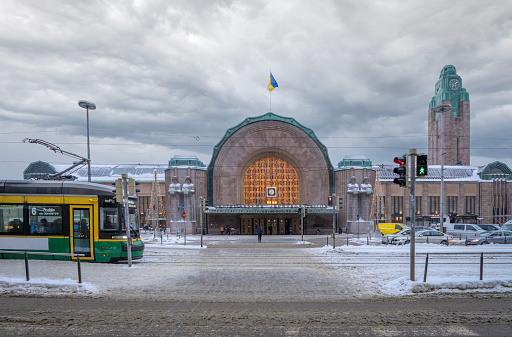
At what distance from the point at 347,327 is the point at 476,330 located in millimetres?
2665

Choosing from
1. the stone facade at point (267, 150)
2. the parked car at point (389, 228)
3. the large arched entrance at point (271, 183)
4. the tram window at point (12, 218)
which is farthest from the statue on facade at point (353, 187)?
the tram window at point (12, 218)

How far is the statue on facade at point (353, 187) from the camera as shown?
45.5m

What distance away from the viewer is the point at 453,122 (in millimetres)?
82312

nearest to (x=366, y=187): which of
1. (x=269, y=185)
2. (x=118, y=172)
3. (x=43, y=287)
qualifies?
(x=269, y=185)

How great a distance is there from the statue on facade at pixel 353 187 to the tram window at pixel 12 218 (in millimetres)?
38693

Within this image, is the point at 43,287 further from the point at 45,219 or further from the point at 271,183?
the point at 271,183

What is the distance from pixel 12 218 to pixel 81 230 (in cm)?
294

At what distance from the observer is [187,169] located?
46.0m

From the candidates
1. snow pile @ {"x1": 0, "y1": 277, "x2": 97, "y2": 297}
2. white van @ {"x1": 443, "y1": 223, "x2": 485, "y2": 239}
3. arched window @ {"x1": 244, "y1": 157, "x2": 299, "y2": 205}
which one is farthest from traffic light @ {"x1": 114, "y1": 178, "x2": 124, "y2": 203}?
arched window @ {"x1": 244, "y1": 157, "x2": 299, "y2": 205}

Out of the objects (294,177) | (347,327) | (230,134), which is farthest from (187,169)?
(347,327)

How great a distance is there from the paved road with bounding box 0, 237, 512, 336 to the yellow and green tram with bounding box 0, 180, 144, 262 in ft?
11.9

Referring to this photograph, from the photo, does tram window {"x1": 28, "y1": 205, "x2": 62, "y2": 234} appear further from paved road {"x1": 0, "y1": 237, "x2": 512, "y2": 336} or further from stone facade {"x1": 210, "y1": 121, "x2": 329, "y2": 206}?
stone facade {"x1": 210, "y1": 121, "x2": 329, "y2": 206}

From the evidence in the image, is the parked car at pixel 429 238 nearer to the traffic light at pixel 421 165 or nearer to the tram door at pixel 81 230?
the traffic light at pixel 421 165

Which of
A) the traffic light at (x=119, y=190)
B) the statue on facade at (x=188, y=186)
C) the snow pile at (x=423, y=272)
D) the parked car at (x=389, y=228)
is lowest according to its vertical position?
the parked car at (x=389, y=228)
